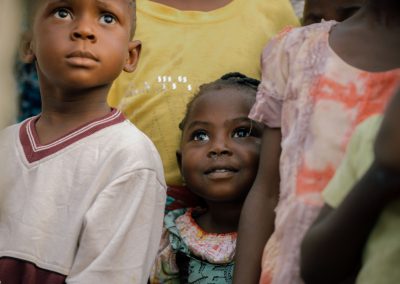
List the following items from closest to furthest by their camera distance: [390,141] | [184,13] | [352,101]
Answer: [390,141] → [352,101] → [184,13]

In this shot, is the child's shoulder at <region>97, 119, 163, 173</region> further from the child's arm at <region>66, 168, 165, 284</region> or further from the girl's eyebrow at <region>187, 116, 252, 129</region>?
the girl's eyebrow at <region>187, 116, 252, 129</region>

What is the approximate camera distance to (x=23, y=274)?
2.05 meters

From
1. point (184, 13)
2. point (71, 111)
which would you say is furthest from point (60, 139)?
point (184, 13)

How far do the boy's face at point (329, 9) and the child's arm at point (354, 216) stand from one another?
3.91 feet

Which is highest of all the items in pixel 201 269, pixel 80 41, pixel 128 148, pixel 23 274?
pixel 80 41

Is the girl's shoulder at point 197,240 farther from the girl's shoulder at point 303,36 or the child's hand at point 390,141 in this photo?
the child's hand at point 390,141

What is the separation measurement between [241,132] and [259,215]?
1.61 ft

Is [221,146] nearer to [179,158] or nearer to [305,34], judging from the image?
[179,158]

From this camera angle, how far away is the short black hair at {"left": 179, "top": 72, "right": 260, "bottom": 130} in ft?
8.34

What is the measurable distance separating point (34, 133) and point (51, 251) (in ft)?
1.17

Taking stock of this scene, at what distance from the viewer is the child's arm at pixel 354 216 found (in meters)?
1.39

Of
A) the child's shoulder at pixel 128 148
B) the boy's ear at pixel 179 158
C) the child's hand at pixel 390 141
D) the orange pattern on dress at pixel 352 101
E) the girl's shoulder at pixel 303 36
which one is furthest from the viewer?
the boy's ear at pixel 179 158

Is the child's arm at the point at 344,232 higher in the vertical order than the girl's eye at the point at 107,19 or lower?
lower

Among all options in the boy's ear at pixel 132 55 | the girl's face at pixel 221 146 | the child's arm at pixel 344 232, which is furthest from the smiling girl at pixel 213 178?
the child's arm at pixel 344 232
